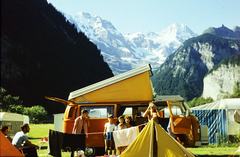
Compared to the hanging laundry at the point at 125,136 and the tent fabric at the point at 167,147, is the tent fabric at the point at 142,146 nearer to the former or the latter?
the tent fabric at the point at 167,147

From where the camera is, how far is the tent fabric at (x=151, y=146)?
23.7 ft

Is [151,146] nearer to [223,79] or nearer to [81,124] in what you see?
[81,124]

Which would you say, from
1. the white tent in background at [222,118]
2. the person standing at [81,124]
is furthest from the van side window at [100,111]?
the white tent in background at [222,118]

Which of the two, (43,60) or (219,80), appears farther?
(219,80)

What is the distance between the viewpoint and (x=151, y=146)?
7262 mm

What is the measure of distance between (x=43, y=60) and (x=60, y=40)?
53.2ft

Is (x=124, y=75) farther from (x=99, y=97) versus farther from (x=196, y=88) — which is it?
(x=196, y=88)

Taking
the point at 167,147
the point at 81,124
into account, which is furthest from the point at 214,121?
the point at 167,147

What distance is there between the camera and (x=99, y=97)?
10.8 meters

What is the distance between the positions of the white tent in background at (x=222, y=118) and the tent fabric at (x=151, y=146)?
10.7m

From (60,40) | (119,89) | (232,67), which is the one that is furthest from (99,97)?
(232,67)

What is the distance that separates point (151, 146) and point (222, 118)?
1164 cm

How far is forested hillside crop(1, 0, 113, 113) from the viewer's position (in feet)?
282

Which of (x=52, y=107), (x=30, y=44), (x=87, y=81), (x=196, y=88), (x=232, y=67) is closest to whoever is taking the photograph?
(x=52, y=107)
